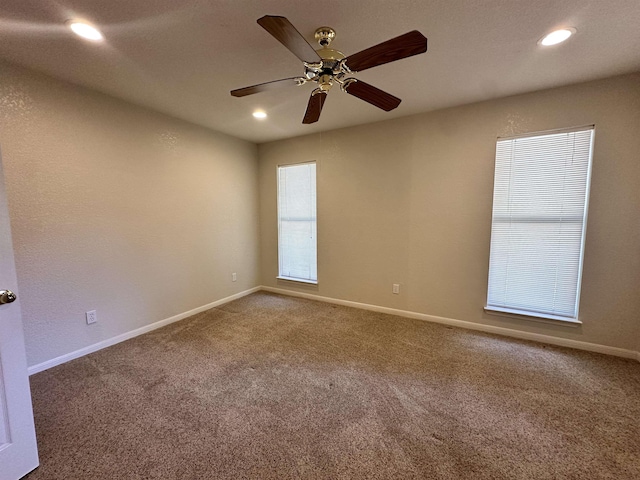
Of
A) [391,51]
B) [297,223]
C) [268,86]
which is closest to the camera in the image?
[391,51]

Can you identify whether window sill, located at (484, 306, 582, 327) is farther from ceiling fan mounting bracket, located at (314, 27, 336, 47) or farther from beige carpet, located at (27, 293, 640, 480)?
ceiling fan mounting bracket, located at (314, 27, 336, 47)

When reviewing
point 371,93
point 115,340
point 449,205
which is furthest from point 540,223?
point 115,340

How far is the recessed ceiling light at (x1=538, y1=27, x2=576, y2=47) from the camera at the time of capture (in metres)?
1.67

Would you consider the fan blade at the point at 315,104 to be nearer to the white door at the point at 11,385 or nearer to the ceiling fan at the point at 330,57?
the ceiling fan at the point at 330,57

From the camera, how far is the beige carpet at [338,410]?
137 centimetres

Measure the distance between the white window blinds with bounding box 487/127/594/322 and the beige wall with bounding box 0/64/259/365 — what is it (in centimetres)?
348

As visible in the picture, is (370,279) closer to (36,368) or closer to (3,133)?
(36,368)

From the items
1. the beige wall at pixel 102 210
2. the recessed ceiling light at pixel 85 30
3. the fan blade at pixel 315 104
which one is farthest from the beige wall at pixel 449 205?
the recessed ceiling light at pixel 85 30

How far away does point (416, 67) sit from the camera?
207cm

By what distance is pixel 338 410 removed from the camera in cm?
176

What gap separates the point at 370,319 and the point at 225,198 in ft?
8.56

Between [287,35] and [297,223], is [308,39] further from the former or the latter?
[297,223]

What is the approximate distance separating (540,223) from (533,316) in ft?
3.09

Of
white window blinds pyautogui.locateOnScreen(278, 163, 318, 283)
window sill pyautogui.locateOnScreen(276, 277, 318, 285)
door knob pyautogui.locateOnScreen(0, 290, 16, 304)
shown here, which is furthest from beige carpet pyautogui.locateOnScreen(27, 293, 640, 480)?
white window blinds pyautogui.locateOnScreen(278, 163, 318, 283)
